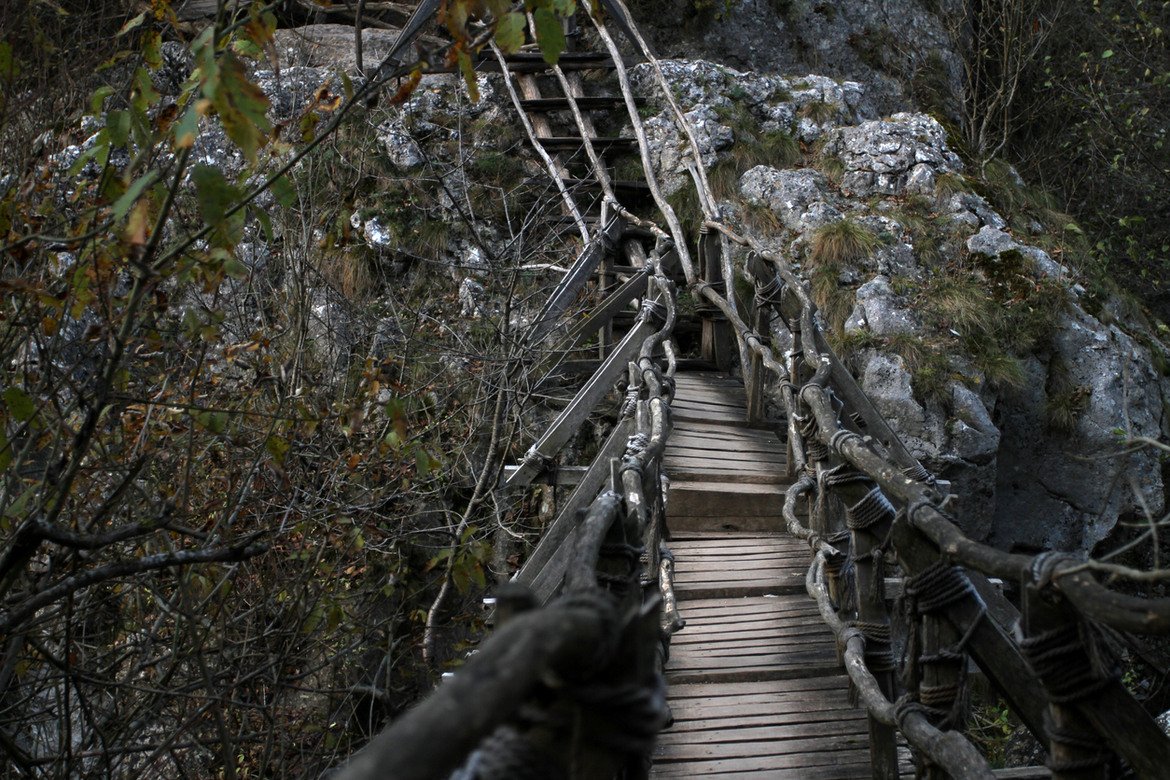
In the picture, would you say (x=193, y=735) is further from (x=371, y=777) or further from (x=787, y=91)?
(x=787, y=91)

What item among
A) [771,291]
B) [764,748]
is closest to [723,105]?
[771,291]

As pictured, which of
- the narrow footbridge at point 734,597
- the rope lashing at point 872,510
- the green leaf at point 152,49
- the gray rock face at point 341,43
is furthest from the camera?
the gray rock face at point 341,43

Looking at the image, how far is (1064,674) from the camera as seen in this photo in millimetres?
2160

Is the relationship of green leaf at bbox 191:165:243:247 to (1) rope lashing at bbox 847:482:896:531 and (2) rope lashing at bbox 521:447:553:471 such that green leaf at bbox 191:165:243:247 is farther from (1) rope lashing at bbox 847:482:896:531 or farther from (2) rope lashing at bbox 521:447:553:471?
(2) rope lashing at bbox 521:447:553:471

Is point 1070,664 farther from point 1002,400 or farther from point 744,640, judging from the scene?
point 1002,400

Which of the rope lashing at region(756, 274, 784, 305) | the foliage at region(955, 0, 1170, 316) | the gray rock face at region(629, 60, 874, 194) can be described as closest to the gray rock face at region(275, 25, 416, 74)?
the gray rock face at region(629, 60, 874, 194)

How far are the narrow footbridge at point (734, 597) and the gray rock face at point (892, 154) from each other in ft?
5.10

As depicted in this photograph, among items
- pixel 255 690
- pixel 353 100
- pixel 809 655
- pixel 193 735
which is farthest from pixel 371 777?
pixel 255 690

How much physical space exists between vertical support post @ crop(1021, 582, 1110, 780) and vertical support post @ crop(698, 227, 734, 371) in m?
6.37

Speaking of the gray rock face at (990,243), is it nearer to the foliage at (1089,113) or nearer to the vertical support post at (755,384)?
the foliage at (1089,113)

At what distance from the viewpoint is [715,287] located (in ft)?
27.8

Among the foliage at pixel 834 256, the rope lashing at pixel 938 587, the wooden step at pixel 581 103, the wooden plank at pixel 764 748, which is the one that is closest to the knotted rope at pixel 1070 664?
the rope lashing at pixel 938 587

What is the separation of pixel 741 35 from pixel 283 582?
995 cm

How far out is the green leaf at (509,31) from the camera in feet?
8.12
